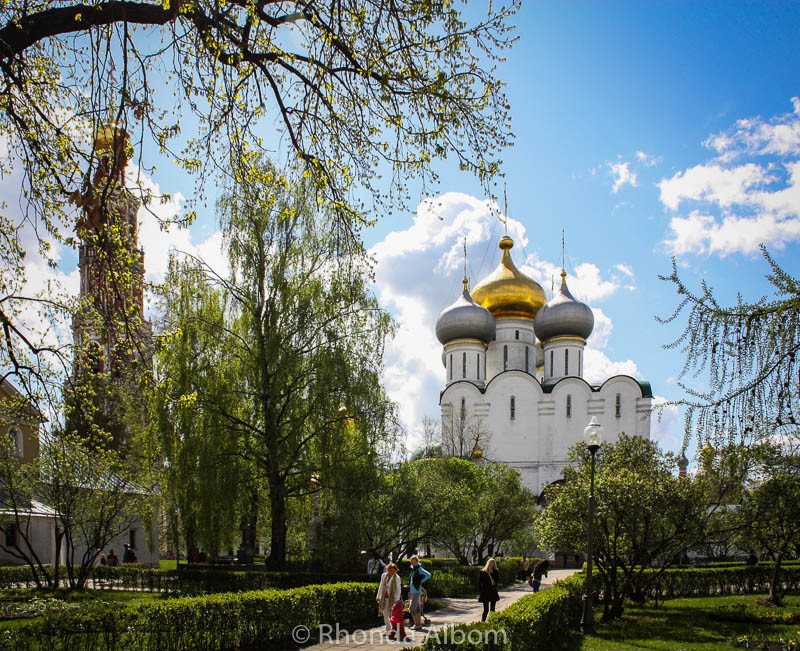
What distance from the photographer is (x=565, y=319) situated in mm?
46844

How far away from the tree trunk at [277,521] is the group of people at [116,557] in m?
10.9

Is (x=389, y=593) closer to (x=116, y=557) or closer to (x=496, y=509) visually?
(x=496, y=509)

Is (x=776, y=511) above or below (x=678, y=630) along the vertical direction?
above

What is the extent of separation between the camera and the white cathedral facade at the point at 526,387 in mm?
44969

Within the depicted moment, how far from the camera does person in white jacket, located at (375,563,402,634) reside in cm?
1146

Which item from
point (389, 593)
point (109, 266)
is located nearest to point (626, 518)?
point (389, 593)

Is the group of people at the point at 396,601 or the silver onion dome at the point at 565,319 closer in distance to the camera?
the group of people at the point at 396,601

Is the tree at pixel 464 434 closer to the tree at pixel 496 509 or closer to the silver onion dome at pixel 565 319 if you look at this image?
the silver onion dome at pixel 565 319

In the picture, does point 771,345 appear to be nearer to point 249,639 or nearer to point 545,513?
point 249,639

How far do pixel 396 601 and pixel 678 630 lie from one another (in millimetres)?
5477

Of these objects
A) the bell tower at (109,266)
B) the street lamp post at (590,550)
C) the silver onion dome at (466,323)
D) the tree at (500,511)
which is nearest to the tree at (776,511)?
the street lamp post at (590,550)

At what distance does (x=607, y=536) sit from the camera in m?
15.2

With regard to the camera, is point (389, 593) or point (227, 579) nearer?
point (389, 593)

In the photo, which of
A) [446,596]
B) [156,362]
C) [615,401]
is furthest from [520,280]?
[156,362]
